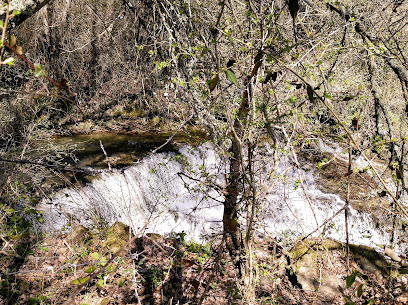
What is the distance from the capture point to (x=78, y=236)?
512cm

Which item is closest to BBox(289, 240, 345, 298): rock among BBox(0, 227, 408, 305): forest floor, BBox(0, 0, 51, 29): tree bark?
BBox(0, 227, 408, 305): forest floor

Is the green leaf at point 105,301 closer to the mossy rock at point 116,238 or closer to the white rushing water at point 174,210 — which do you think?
the mossy rock at point 116,238

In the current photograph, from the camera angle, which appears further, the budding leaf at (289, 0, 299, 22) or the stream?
the stream

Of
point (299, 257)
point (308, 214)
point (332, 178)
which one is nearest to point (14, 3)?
point (299, 257)

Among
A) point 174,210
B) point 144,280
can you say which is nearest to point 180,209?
point 174,210

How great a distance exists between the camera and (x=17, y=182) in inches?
183

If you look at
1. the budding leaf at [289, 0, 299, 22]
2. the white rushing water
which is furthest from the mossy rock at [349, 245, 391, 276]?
the budding leaf at [289, 0, 299, 22]

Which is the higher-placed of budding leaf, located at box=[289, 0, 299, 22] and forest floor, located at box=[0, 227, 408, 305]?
budding leaf, located at box=[289, 0, 299, 22]

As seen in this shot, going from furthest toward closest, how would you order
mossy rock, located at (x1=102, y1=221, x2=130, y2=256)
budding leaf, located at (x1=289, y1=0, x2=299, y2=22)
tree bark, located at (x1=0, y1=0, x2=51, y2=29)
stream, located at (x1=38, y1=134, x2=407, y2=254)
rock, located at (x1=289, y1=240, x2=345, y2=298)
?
stream, located at (x1=38, y1=134, x2=407, y2=254) → mossy rock, located at (x1=102, y1=221, x2=130, y2=256) → rock, located at (x1=289, y1=240, x2=345, y2=298) → tree bark, located at (x1=0, y1=0, x2=51, y2=29) → budding leaf, located at (x1=289, y1=0, x2=299, y2=22)

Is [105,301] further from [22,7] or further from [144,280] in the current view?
[22,7]

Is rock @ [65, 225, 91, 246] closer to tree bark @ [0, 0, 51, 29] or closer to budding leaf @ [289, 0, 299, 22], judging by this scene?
tree bark @ [0, 0, 51, 29]

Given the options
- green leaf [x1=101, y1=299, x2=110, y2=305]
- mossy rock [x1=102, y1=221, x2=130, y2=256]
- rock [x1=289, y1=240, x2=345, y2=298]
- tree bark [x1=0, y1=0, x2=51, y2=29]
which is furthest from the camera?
mossy rock [x1=102, y1=221, x2=130, y2=256]

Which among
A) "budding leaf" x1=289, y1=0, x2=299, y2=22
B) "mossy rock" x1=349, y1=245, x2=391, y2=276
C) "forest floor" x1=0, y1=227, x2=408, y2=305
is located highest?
Answer: "budding leaf" x1=289, y1=0, x2=299, y2=22

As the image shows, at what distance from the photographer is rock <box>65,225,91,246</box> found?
4988 mm
